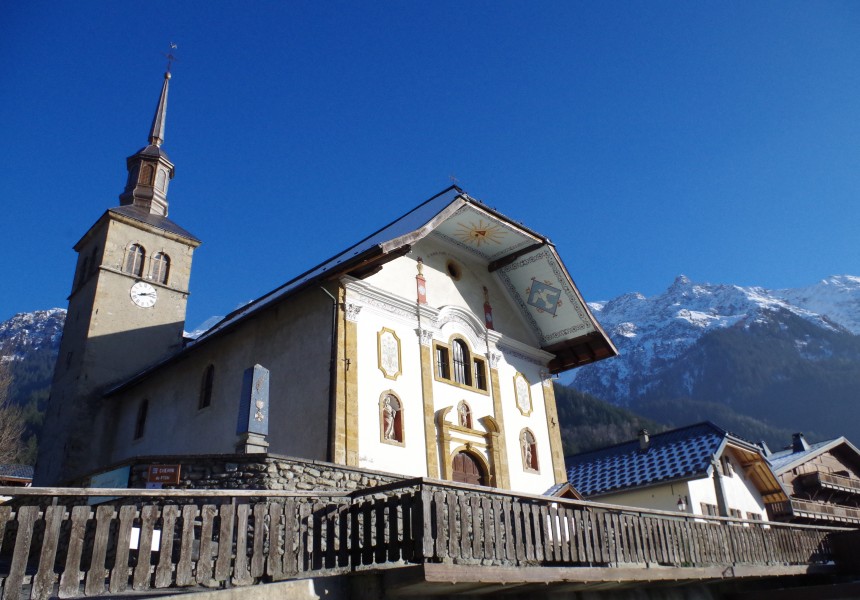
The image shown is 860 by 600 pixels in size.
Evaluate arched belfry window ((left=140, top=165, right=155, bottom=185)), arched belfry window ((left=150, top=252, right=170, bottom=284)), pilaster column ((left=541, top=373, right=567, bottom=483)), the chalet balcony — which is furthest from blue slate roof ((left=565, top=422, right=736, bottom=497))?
arched belfry window ((left=140, top=165, right=155, bottom=185))

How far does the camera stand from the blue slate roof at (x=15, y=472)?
3998 cm

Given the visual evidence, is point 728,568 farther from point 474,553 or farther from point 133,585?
point 133,585

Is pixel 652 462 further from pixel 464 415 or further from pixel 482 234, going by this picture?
pixel 482 234

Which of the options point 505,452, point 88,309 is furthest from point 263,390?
point 88,309

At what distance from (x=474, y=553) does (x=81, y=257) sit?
2875cm

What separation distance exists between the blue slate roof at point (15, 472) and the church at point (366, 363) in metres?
14.6

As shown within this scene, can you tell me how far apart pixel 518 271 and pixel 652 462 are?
11.0 metres

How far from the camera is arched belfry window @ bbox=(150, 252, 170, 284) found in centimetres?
3088

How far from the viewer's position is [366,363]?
17.9 metres

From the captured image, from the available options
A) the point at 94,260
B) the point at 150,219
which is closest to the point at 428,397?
the point at 94,260

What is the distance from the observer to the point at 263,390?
13.8m

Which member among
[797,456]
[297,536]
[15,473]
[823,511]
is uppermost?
[15,473]

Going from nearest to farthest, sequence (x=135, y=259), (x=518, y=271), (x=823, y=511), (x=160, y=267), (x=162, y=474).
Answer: (x=162, y=474) < (x=518, y=271) < (x=135, y=259) < (x=160, y=267) < (x=823, y=511)

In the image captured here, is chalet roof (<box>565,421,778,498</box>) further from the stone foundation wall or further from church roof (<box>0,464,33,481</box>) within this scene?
church roof (<box>0,464,33,481</box>)
